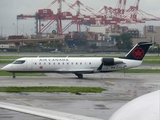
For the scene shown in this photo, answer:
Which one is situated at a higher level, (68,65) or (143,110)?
(143,110)

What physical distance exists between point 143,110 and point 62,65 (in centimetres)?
4019

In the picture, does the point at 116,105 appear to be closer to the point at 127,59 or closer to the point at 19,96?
the point at 19,96

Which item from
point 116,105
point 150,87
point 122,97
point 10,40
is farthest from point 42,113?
point 10,40

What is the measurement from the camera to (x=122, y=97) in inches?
1106

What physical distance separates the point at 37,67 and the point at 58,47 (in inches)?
4506

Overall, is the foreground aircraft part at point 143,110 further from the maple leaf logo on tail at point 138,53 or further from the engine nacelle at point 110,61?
the maple leaf logo on tail at point 138,53

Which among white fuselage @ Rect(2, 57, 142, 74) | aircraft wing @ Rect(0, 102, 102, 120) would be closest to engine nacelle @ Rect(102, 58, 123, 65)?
white fuselage @ Rect(2, 57, 142, 74)

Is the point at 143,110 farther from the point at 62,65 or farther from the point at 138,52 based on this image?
the point at 138,52

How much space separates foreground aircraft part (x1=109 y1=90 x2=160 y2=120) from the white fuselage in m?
39.1

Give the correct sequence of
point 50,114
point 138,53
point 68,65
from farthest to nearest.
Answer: point 138,53 → point 68,65 → point 50,114

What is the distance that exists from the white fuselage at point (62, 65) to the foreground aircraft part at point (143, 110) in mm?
39140

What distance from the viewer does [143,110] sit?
5867 millimetres

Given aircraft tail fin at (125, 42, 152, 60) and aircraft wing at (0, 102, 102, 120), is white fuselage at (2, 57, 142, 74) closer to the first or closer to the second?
aircraft tail fin at (125, 42, 152, 60)

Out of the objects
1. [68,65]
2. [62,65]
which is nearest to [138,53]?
[68,65]
